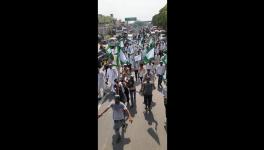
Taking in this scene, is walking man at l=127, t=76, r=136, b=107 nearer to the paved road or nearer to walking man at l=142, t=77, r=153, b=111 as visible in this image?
the paved road

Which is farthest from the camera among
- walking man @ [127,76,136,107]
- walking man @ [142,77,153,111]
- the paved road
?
walking man @ [127,76,136,107]

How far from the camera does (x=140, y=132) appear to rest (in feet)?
35.4

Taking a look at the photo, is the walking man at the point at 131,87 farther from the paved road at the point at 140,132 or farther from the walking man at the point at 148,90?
the walking man at the point at 148,90

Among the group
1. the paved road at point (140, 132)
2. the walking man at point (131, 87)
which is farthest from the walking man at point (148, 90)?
the walking man at point (131, 87)

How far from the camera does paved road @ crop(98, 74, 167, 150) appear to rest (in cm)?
962

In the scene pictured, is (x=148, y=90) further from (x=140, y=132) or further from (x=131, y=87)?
(x=140, y=132)

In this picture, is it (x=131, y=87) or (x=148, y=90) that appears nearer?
(x=148, y=90)

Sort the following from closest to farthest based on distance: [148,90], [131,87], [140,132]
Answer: [140,132] → [148,90] → [131,87]

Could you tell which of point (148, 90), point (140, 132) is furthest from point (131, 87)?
point (140, 132)

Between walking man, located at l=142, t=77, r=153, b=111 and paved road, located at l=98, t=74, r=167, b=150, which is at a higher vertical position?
walking man, located at l=142, t=77, r=153, b=111

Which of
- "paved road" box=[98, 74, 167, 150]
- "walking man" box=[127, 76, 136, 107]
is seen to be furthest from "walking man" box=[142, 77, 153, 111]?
"walking man" box=[127, 76, 136, 107]
